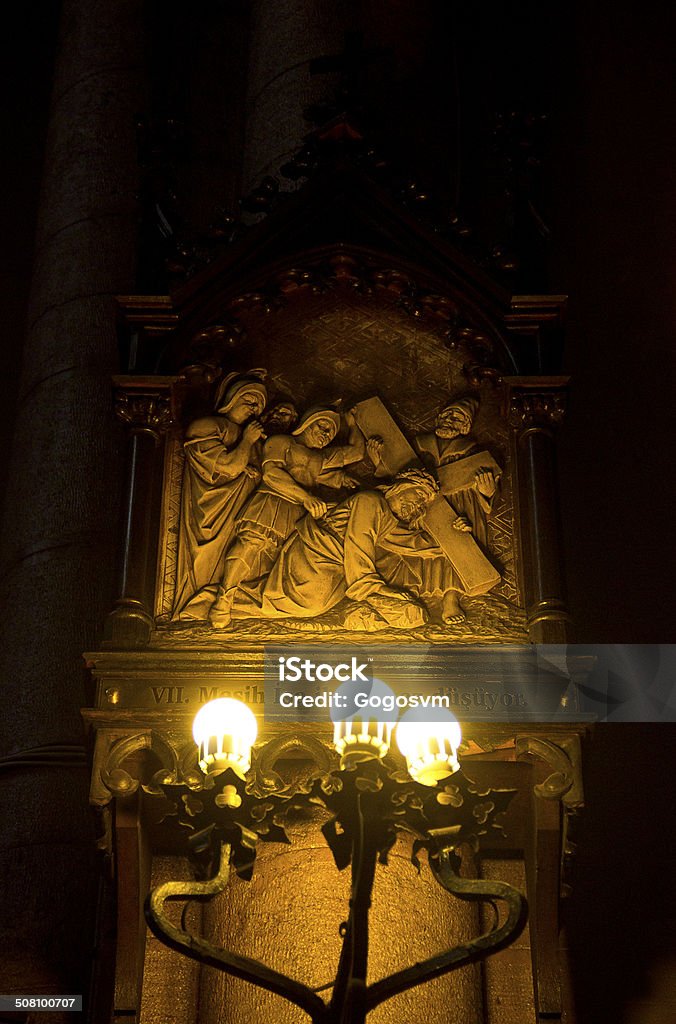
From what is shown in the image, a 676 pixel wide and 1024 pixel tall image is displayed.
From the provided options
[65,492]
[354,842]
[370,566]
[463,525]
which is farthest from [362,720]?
[65,492]

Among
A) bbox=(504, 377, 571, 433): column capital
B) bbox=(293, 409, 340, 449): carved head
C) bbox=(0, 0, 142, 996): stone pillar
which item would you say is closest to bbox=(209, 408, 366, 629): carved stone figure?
bbox=(293, 409, 340, 449): carved head

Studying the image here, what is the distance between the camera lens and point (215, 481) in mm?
6383

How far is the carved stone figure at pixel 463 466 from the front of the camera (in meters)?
Result: 6.29

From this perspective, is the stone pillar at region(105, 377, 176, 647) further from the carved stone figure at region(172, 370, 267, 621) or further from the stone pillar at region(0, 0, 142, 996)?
the stone pillar at region(0, 0, 142, 996)

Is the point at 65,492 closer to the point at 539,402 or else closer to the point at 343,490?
the point at 343,490

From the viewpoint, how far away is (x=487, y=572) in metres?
6.09

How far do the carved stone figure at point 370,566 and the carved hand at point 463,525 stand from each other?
0.13 m

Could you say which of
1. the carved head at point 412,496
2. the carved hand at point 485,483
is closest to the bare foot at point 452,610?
the carved head at point 412,496

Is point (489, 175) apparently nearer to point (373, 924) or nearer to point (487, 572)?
point (487, 572)

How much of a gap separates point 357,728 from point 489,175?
226 inches

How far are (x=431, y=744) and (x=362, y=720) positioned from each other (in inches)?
9.5

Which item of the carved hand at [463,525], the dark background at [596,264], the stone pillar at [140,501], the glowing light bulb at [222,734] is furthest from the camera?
the dark background at [596,264]

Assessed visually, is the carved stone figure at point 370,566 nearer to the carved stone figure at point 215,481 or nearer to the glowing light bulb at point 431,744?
the carved stone figure at point 215,481

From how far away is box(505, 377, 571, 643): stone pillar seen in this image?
19.0 feet
